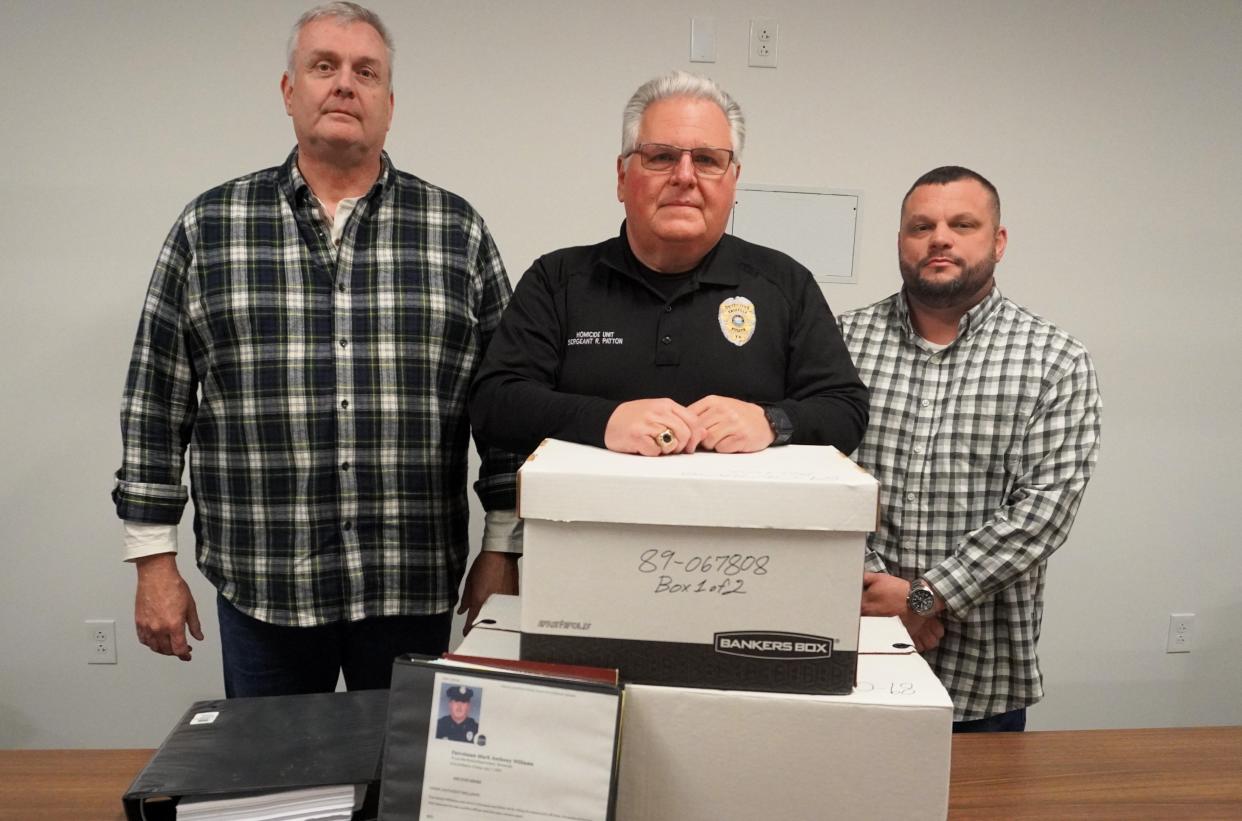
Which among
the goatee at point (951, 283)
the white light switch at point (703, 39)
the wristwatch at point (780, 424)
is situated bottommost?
the wristwatch at point (780, 424)

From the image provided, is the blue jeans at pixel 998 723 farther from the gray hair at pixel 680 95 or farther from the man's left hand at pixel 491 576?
the gray hair at pixel 680 95

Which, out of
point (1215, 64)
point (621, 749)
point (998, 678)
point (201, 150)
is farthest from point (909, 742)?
point (1215, 64)

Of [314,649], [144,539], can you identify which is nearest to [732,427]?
[314,649]

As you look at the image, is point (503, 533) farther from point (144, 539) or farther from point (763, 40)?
→ point (763, 40)

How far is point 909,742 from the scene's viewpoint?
0.91 m

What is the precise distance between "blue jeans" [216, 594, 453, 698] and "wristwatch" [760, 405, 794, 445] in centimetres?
88

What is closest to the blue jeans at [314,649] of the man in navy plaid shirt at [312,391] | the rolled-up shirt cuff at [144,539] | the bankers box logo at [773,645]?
the man in navy plaid shirt at [312,391]

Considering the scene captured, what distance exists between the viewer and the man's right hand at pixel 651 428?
0.99 m

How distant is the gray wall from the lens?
2316 mm

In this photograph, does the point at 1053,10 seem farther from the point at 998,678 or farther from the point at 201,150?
the point at 201,150

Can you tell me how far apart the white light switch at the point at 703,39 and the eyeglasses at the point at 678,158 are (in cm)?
133

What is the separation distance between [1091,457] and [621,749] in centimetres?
111

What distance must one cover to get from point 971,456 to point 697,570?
920mm

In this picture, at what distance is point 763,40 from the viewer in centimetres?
242
